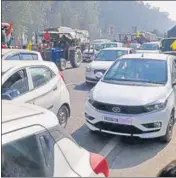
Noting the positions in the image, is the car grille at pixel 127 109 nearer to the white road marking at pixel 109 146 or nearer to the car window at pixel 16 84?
the white road marking at pixel 109 146

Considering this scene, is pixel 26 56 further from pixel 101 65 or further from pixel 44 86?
pixel 44 86

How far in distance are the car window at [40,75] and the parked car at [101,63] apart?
4927mm

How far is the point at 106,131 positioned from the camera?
568 centimetres

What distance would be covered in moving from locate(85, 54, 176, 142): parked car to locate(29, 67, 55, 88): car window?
877mm

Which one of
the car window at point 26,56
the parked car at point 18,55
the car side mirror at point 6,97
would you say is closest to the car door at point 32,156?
the car side mirror at point 6,97

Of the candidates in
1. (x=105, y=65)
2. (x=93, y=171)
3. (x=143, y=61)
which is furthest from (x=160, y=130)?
(x=105, y=65)

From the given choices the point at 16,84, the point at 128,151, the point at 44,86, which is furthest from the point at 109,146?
the point at 16,84

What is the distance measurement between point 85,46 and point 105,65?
1493 centimetres

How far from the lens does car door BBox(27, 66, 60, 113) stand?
18.5 feet

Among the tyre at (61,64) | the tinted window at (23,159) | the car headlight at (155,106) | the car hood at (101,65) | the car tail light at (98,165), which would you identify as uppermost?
the tinted window at (23,159)

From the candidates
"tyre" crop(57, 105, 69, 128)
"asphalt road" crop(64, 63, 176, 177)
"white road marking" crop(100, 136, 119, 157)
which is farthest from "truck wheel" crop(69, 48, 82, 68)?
"white road marking" crop(100, 136, 119, 157)

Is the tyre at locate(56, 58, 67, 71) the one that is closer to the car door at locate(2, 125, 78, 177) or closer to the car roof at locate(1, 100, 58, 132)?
the car roof at locate(1, 100, 58, 132)

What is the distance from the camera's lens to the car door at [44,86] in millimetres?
5633

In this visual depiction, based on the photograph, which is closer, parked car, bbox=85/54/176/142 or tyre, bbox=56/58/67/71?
parked car, bbox=85/54/176/142
